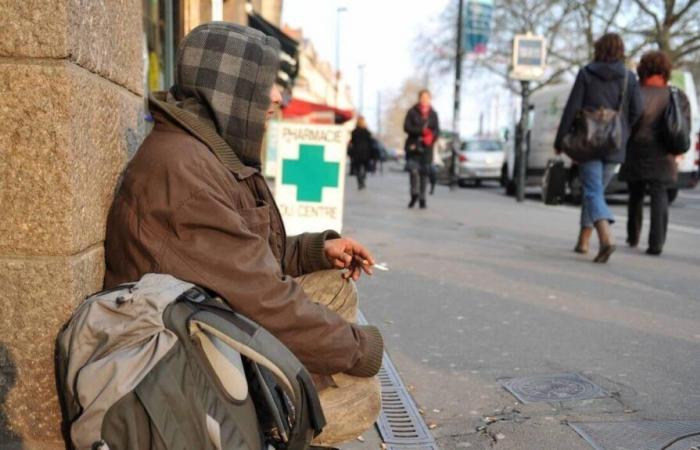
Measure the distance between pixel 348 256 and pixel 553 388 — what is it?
1355mm

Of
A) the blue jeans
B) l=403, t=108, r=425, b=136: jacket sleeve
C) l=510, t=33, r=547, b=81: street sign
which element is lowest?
the blue jeans

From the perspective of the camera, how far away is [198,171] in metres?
1.96

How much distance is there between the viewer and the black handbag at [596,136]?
6812 mm

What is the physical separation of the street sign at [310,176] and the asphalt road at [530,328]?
2.42 ft

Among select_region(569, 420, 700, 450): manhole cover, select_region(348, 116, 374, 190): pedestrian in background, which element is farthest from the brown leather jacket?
select_region(348, 116, 374, 190): pedestrian in background

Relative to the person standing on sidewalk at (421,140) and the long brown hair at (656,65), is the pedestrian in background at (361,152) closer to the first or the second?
the person standing on sidewalk at (421,140)

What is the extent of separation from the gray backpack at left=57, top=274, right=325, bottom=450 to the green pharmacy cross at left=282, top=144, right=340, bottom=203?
14.9 feet

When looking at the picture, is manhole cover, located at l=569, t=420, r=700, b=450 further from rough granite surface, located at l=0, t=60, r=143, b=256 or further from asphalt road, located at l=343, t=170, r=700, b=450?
rough granite surface, located at l=0, t=60, r=143, b=256

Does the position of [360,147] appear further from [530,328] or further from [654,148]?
[530,328]

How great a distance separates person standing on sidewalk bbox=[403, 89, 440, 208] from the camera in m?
13.0

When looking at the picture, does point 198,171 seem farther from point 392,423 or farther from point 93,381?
point 392,423

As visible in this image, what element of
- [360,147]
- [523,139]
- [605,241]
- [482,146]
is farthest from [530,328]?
[482,146]

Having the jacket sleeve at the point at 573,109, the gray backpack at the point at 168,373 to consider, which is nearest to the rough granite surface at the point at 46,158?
the gray backpack at the point at 168,373

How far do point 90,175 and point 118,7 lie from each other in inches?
24.1
